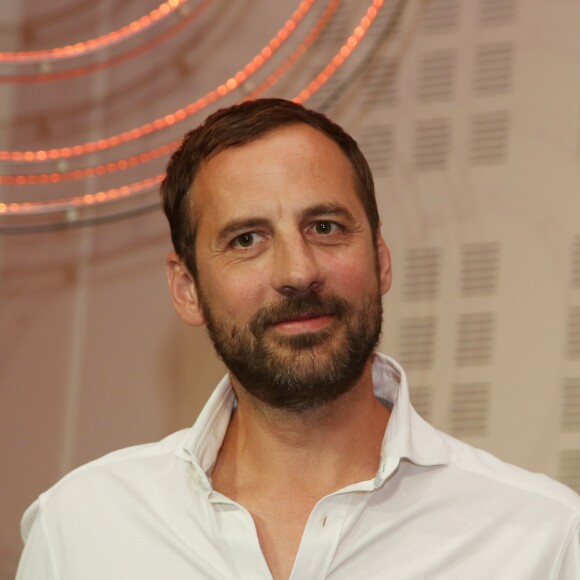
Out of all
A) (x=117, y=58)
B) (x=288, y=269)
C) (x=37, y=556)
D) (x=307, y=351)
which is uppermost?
(x=117, y=58)

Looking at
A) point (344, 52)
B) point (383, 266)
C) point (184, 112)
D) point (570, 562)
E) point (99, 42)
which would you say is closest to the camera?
point (570, 562)

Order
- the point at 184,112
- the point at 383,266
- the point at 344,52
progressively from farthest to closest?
the point at 184,112 < the point at 344,52 < the point at 383,266

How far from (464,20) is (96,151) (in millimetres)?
860

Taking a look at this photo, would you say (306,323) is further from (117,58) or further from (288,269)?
(117,58)

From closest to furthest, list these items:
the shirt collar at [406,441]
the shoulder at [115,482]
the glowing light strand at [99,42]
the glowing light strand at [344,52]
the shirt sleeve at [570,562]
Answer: the shirt sleeve at [570,562] → the shirt collar at [406,441] → the shoulder at [115,482] → the glowing light strand at [344,52] → the glowing light strand at [99,42]

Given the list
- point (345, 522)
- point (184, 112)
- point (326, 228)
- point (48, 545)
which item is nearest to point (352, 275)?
point (326, 228)

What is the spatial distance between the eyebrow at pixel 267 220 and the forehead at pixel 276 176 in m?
0.01

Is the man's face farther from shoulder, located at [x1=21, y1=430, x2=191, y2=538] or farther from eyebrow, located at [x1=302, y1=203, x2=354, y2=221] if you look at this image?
shoulder, located at [x1=21, y1=430, x2=191, y2=538]

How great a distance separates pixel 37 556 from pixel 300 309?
0.51 m

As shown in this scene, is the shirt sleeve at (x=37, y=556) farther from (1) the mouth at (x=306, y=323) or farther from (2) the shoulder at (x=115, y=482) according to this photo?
(1) the mouth at (x=306, y=323)

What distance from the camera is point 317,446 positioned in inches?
67.2

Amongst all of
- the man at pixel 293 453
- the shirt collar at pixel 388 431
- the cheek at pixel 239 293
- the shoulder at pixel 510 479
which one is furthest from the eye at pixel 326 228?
the shoulder at pixel 510 479

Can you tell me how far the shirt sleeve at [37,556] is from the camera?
1.69m

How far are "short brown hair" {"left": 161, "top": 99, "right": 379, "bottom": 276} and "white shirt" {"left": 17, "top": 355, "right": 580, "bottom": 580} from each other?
28 centimetres
